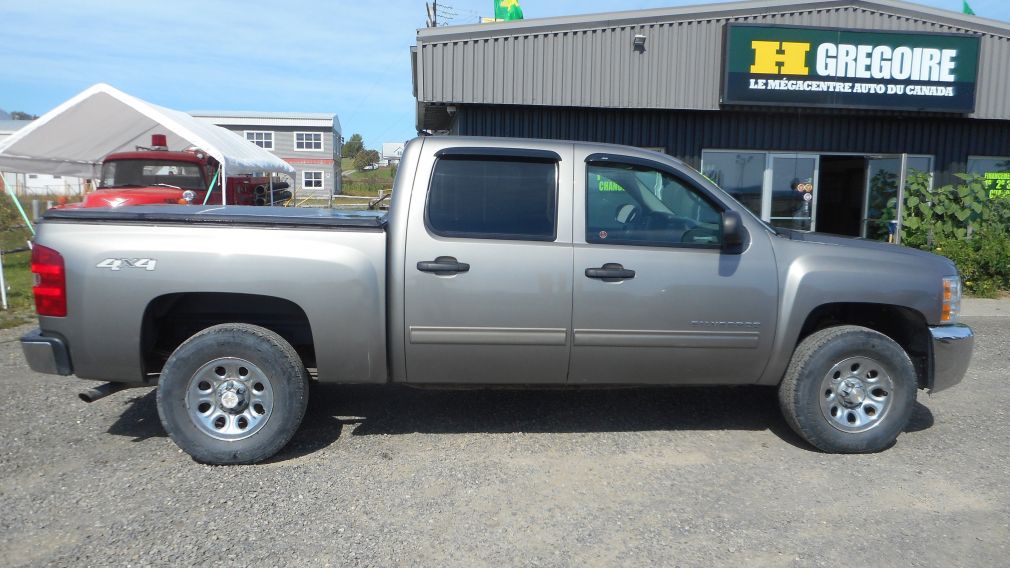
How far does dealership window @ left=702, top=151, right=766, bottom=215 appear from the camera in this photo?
43.2 feet

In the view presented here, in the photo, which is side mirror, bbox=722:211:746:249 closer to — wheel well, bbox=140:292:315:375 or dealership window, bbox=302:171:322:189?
wheel well, bbox=140:292:315:375

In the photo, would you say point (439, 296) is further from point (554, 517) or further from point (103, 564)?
point (103, 564)

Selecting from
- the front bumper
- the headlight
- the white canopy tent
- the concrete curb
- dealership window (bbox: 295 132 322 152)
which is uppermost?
dealership window (bbox: 295 132 322 152)

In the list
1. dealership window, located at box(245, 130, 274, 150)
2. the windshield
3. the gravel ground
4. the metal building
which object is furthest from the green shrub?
dealership window, located at box(245, 130, 274, 150)

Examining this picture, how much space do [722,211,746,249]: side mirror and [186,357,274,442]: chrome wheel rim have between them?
281cm

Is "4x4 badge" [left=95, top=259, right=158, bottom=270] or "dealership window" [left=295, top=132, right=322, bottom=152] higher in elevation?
"dealership window" [left=295, top=132, right=322, bottom=152]

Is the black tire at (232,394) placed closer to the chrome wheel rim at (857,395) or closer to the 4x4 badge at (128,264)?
the 4x4 badge at (128,264)

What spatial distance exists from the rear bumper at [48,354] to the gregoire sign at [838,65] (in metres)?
10.6

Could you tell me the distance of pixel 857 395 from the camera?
4645 millimetres

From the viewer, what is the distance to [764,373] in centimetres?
468

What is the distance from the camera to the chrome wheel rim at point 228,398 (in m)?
4.32

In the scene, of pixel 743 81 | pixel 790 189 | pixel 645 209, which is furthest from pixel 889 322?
pixel 790 189

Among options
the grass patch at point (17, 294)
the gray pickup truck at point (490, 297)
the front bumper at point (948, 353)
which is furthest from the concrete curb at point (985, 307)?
the grass patch at point (17, 294)

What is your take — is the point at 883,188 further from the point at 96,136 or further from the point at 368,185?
the point at 368,185
